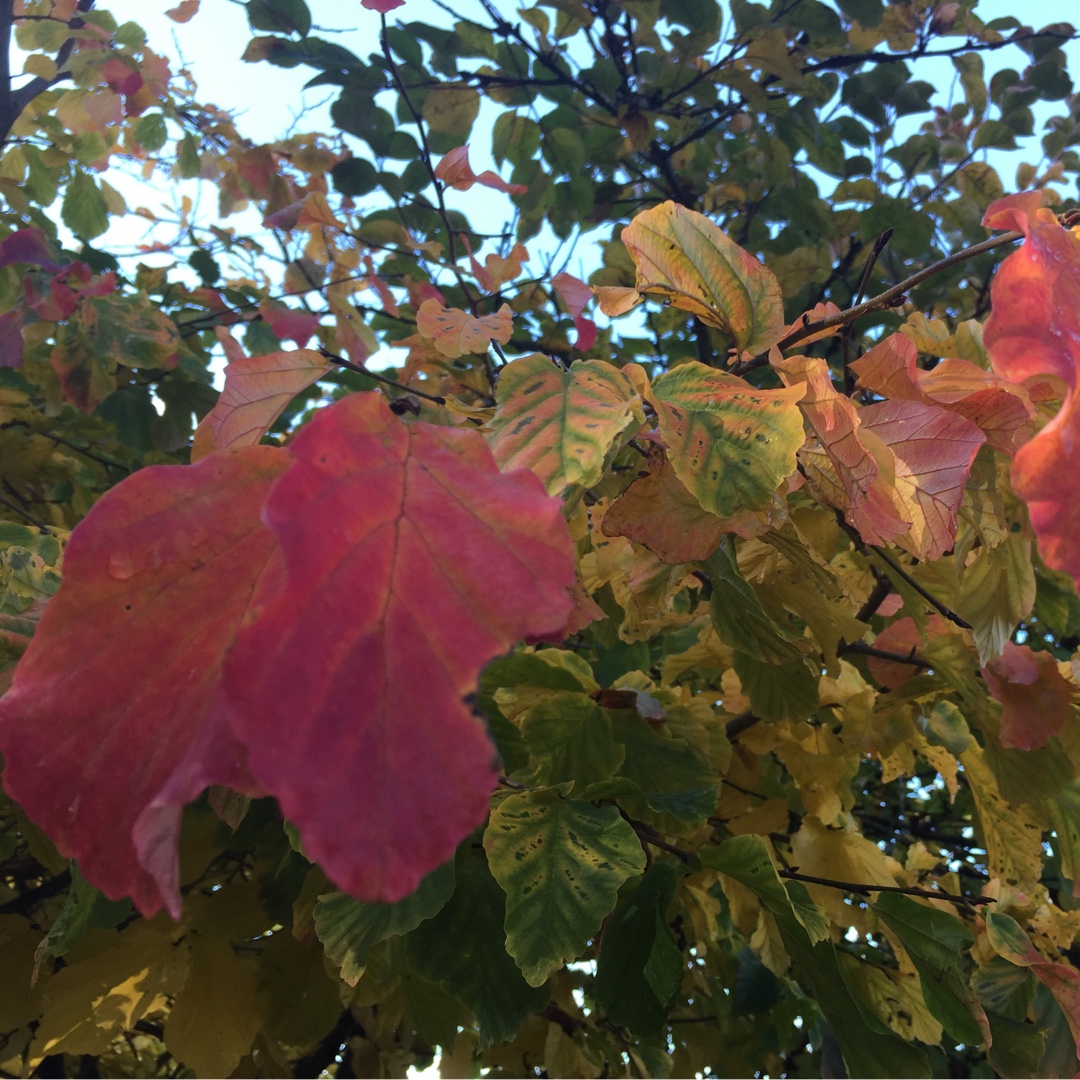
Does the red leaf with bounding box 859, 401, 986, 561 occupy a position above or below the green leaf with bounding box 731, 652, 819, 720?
above

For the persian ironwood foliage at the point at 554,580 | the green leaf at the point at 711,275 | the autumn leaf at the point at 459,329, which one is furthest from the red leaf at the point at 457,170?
the green leaf at the point at 711,275

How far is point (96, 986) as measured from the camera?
0.83 m

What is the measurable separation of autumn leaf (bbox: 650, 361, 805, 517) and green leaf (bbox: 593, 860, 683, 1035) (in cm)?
43

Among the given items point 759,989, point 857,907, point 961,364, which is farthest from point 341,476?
point 759,989

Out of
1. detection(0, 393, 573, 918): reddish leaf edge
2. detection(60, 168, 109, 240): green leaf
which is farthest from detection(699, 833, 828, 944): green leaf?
detection(60, 168, 109, 240): green leaf

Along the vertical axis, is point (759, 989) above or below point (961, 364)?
below

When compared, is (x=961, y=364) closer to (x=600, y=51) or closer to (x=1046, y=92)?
(x=600, y=51)

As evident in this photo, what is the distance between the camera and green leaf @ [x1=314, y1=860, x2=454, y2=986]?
578mm

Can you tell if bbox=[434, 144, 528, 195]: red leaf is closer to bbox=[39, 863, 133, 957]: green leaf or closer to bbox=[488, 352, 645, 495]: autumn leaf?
bbox=[488, 352, 645, 495]: autumn leaf

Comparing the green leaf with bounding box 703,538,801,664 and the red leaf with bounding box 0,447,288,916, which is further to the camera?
the green leaf with bounding box 703,538,801,664

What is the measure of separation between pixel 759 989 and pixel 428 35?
1.76 m

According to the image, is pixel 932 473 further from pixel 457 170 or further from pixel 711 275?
pixel 457 170

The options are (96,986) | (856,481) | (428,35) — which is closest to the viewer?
(856,481)

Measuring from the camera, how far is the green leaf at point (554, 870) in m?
0.55
